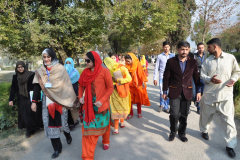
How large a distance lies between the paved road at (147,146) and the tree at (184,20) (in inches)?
538

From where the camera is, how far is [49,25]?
9250 millimetres

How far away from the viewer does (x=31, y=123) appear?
3777 mm

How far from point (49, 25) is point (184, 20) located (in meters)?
14.5

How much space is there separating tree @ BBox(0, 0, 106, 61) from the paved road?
21.4ft

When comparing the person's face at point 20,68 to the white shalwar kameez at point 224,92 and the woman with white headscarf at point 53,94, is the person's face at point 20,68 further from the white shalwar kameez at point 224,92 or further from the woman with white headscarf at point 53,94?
the white shalwar kameez at point 224,92

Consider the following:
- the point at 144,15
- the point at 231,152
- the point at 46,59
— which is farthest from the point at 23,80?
the point at 144,15

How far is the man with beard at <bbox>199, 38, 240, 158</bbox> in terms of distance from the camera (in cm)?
278

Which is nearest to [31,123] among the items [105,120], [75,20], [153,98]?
[105,120]

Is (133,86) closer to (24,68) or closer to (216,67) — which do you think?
(216,67)

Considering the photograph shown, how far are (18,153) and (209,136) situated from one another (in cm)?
409

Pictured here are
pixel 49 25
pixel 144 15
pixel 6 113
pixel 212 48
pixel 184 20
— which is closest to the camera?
pixel 212 48

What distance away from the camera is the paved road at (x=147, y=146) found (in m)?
2.88

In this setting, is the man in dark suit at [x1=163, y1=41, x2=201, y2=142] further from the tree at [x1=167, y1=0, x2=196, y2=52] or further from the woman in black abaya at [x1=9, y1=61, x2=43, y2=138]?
the tree at [x1=167, y1=0, x2=196, y2=52]

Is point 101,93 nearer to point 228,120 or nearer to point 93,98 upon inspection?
point 93,98
